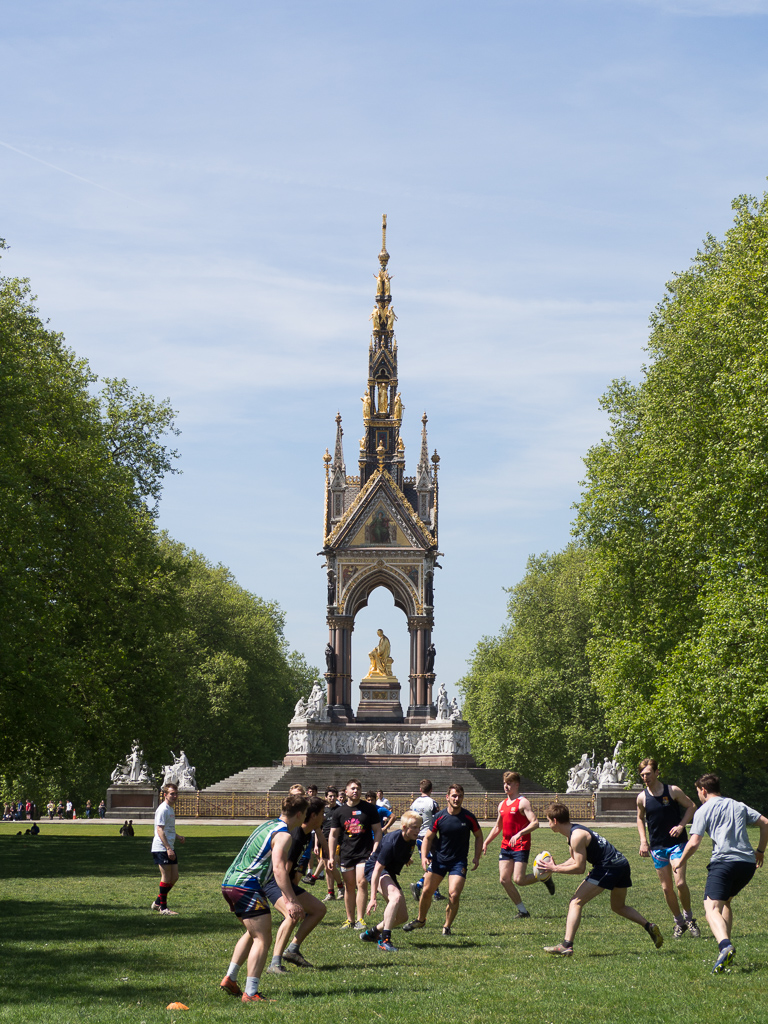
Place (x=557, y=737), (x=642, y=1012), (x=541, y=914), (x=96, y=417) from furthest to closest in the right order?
(x=557, y=737)
(x=96, y=417)
(x=541, y=914)
(x=642, y=1012)

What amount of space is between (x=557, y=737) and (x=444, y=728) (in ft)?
33.0

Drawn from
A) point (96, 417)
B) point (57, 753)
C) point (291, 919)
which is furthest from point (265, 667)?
point (291, 919)

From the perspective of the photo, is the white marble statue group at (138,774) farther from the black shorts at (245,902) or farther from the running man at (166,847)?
the black shorts at (245,902)

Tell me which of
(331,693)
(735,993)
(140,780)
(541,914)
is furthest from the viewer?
(331,693)

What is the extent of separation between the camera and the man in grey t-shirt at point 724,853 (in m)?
10.8

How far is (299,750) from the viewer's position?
5425cm

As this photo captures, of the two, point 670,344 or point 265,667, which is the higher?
point 670,344

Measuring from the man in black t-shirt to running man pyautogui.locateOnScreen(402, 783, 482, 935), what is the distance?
2.20 feet

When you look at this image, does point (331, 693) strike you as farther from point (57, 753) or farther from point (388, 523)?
point (57, 753)

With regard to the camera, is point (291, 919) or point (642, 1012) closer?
point (642, 1012)

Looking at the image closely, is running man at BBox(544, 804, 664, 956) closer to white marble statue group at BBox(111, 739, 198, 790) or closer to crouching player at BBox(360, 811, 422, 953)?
crouching player at BBox(360, 811, 422, 953)

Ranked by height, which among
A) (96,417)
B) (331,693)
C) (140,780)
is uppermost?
(96,417)

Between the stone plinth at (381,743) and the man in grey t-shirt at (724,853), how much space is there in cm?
4265

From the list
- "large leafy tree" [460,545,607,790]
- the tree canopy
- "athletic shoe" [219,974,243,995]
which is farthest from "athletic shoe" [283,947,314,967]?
"large leafy tree" [460,545,607,790]
